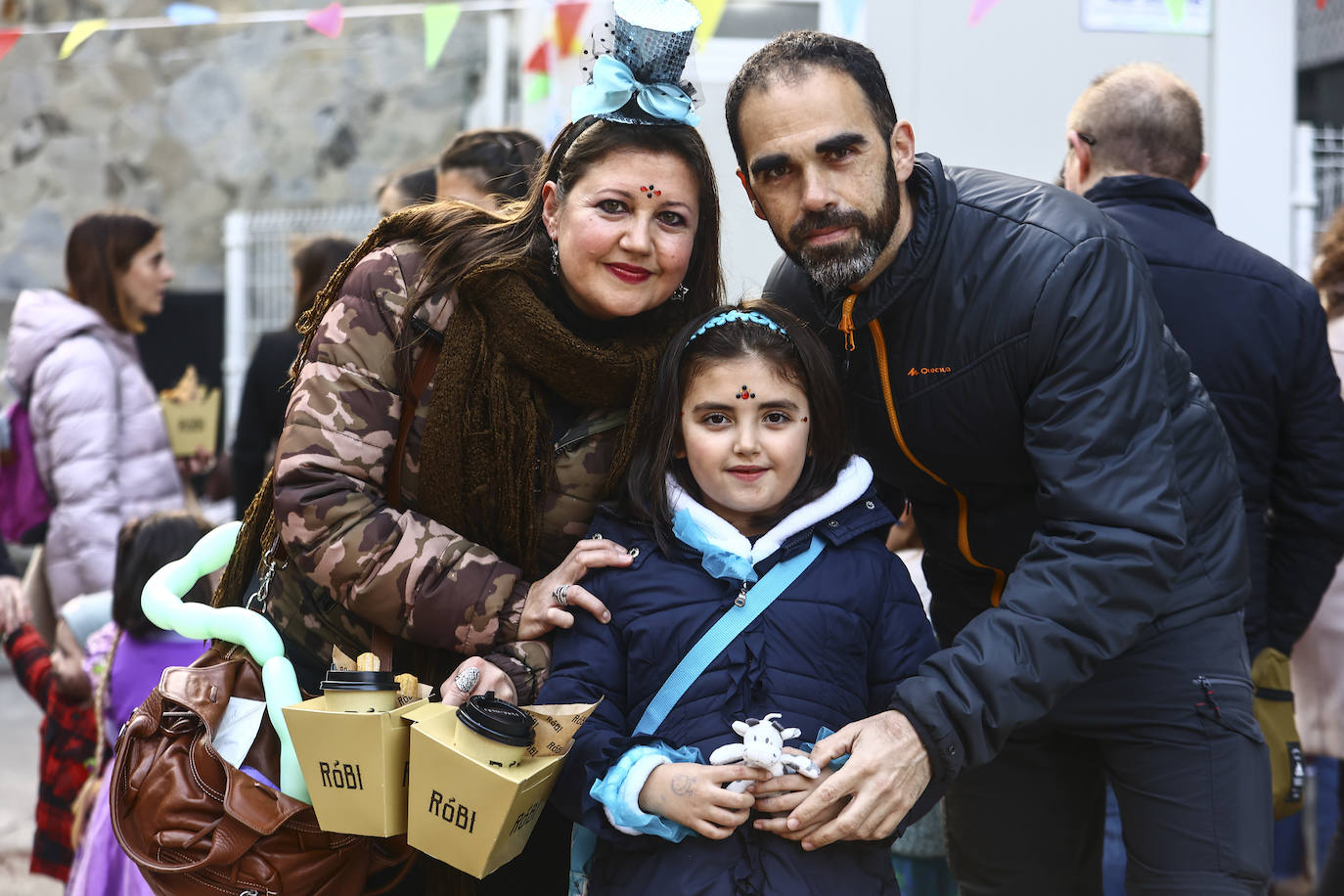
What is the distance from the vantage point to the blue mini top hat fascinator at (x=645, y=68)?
2.30 metres

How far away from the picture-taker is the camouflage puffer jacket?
2.19m

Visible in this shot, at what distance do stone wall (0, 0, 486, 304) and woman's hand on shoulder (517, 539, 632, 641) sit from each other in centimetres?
1155

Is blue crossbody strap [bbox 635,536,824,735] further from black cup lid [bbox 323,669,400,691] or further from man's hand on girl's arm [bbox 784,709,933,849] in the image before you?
black cup lid [bbox 323,669,400,691]

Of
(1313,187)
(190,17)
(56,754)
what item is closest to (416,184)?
(56,754)

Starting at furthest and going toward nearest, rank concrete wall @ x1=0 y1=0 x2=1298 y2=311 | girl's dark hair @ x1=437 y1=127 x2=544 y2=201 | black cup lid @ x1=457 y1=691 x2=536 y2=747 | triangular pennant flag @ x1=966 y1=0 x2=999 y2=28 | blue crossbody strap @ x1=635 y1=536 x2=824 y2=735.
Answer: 1. concrete wall @ x1=0 y1=0 x2=1298 y2=311
2. triangular pennant flag @ x1=966 y1=0 x2=999 y2=28
3. girl's dark hair @ x1=437 y1=127 x2=544 y2=201
4. blue crossbody strap @ x1=635 y1=536 x2=824 y2=735
5. black cup lid @ x1=457 y1=691 x2=536 y2=747

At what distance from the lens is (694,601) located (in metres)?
2.23

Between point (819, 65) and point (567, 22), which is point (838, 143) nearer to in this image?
point (819, 65)

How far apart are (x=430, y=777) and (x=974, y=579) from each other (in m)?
1.21

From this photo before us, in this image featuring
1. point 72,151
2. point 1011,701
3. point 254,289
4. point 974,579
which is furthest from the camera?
point 72,151

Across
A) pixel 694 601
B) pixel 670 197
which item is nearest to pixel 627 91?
pixel 670 197

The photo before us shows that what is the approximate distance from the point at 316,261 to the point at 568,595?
266 centimetres

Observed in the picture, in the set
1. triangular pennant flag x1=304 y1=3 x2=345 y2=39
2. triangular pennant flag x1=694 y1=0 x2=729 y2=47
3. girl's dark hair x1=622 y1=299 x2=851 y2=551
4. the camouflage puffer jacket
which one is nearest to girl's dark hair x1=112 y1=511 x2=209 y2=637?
the camouflage puffer jacket

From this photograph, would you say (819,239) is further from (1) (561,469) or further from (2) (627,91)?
(1) (561,469)

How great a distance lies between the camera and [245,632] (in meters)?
2.28
